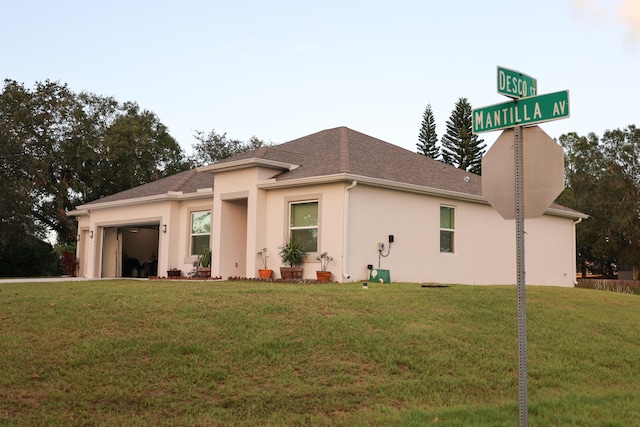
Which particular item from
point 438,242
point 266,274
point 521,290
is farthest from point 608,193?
point 521,290

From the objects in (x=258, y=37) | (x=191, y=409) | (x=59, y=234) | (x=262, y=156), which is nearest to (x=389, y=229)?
(x=262, y=156)

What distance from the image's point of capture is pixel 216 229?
19.7 m

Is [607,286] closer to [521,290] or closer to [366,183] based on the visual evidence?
[366,183]

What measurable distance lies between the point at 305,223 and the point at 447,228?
15.8 feet

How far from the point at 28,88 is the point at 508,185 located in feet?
119

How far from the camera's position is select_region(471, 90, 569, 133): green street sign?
5.18 m

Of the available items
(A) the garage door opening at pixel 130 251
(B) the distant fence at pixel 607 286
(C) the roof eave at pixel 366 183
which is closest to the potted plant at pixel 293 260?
(C) the roof eave at pixel 366 183

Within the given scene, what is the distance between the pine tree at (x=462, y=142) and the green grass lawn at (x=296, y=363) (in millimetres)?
37451

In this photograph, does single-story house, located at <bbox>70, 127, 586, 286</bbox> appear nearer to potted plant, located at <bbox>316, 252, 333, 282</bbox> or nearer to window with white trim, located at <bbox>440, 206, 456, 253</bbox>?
window with white trim, located at <bbox>440, 206, 456, 253</bbox>

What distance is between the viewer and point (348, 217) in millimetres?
16750

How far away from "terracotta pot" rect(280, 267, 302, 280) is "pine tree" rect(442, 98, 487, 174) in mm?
33233

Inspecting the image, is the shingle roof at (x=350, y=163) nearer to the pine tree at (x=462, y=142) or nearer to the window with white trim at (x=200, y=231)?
the window with white trim at (x=200, y=231)

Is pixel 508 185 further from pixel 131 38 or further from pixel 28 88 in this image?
pixel 28 88

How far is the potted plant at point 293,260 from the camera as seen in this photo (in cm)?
1745
